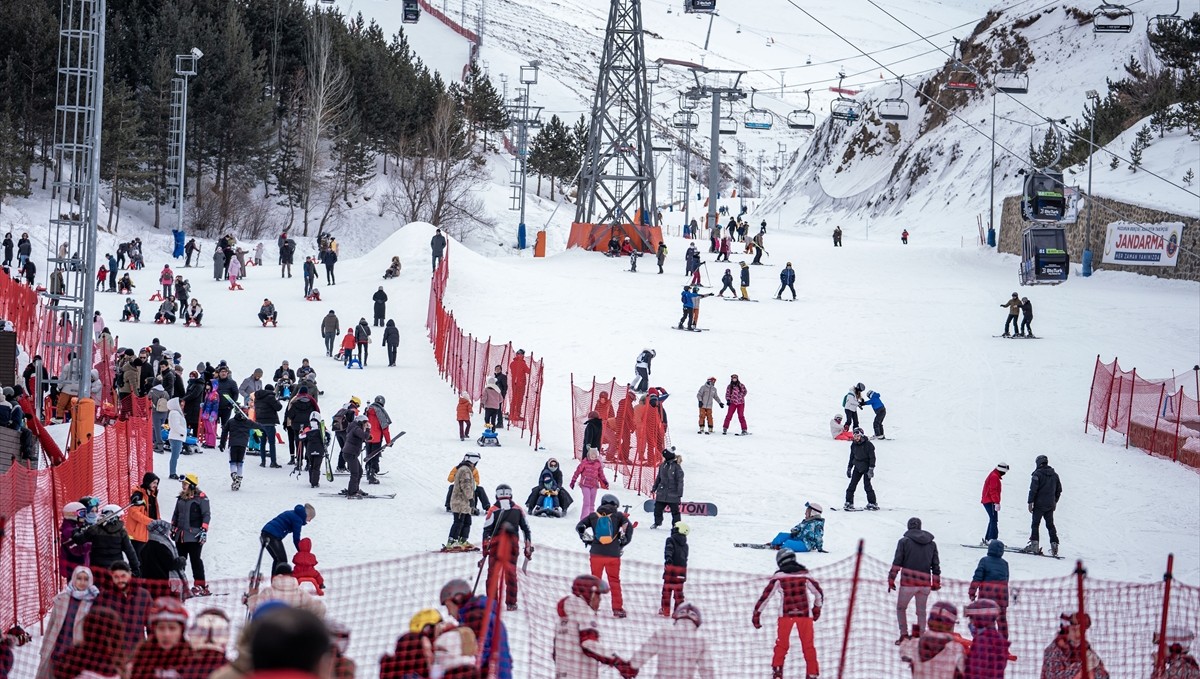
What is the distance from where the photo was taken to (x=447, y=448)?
21000 millimetres

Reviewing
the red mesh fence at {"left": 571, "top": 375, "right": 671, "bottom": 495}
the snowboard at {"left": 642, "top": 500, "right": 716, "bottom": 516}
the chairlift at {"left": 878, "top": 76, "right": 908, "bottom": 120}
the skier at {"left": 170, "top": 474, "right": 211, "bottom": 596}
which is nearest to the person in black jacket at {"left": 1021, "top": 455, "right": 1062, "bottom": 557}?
the snowboard at {"left": 642, "top": 500, "right": 716, "bottom": 516}

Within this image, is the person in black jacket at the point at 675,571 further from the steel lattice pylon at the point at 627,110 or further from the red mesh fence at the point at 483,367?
the steel lattice pylon at the point at 627,110

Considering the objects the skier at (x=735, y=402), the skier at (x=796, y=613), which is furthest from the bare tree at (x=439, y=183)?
the skier at (x=796, y=613)

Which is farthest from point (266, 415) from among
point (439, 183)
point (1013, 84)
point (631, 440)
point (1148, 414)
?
point (439, 183)

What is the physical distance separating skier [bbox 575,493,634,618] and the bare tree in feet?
175

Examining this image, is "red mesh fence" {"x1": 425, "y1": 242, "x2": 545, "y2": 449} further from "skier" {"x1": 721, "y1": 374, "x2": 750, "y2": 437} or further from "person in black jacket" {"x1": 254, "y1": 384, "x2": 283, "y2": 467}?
"person in black jacket" {"x1": 254, "y1": 384, "x2": 283, "y2": 467}

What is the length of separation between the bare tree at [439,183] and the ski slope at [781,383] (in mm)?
19356

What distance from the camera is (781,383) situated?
2797 centimetres

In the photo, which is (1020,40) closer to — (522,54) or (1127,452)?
(522,54)

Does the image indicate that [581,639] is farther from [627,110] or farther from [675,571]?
[627,110]

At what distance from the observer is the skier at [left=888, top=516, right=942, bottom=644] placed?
36.4 ft

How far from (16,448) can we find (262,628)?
44.3 ft

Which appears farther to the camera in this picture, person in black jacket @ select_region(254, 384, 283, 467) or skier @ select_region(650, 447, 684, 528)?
person in black jacket @ select_region(254, 384, 283, 467)

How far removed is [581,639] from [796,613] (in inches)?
89.6
